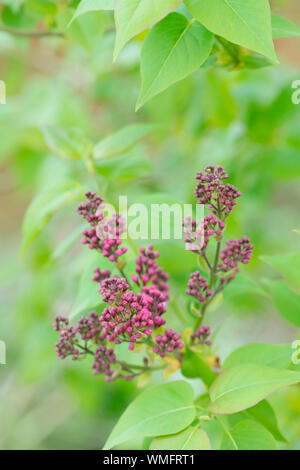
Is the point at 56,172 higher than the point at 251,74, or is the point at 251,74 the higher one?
the point at 251,74

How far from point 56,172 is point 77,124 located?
4.4 inches

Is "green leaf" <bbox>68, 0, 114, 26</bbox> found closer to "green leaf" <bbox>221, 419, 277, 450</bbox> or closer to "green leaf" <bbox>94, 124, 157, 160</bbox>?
"green leaf" <bbox>94, 124, 157, 160</bbox>

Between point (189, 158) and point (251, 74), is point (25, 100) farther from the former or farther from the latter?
point (251, 74)

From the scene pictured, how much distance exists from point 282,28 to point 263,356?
24 cm

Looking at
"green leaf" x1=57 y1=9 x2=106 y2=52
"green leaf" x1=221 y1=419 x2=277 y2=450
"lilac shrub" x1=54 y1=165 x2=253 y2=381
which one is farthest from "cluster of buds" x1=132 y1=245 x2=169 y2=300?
"green leaf" x1=57 y1=9 x2=106 y2=52

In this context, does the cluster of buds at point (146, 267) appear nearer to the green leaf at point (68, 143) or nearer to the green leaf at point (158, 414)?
the green leaf at point (158, 414)

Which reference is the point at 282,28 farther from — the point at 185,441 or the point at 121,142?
the point at 185,441

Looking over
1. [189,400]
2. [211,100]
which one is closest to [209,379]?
[189,400]

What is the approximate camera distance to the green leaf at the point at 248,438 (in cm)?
37

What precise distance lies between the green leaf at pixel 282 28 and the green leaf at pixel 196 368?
0.24 metres

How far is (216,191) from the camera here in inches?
14.9

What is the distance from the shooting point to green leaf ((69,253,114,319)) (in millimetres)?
405

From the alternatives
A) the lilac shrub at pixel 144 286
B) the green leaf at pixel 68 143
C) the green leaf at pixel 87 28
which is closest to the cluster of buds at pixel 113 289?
the lilac shrub at pixel 144 286

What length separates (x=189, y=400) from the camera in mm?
383
